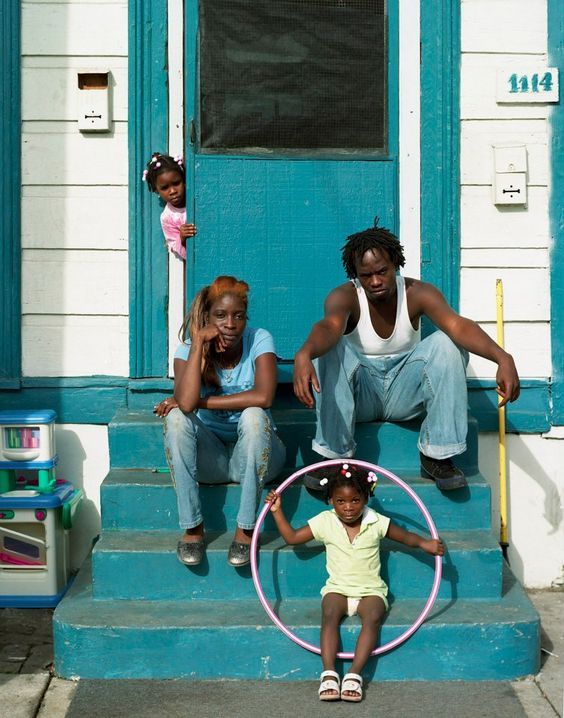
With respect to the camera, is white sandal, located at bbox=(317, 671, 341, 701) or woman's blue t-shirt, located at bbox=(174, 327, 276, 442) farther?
woman's blue t-shirt, located at bbox=(174, 327, 276, 442)

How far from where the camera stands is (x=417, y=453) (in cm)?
498

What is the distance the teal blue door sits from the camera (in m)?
5.38

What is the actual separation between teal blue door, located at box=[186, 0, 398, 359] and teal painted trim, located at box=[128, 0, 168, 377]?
0.16 metres

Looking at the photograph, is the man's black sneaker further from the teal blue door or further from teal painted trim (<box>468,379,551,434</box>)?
the teal blue door

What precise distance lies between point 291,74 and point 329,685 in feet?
10.1

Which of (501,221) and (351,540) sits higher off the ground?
(501,221)

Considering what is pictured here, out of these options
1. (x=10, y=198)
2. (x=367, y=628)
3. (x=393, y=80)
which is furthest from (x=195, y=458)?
(x=393, y=80)

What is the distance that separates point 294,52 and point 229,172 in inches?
28.1

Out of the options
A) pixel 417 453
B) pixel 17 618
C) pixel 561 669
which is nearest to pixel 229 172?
pixel 417 453

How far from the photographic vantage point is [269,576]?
4398 millimetres

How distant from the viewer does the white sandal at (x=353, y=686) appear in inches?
153

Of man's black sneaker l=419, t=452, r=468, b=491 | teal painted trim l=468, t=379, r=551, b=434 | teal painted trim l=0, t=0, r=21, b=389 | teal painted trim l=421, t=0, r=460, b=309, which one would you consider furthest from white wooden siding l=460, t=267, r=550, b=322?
teal painted trim l=0, t=0, r=21, b=389

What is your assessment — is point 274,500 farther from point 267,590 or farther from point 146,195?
point 146,195

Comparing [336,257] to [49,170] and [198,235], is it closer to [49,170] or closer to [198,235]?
[198,235]
